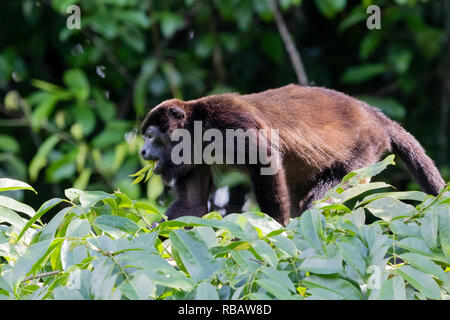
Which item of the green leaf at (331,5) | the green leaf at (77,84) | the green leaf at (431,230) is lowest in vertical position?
the green leaf at (431,230)

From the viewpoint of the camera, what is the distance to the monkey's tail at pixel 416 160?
3932 mm

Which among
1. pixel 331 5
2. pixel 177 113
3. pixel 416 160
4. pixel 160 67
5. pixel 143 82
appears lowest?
pixel 416 160

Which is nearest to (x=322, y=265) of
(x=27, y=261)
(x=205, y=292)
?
(x=205, y=292)

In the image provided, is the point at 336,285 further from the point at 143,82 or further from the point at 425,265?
the point at 143,82

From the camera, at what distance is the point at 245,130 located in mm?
3814

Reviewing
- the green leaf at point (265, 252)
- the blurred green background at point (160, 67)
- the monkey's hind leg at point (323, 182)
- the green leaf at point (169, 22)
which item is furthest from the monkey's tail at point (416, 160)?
the green leaf at point (169, 22)

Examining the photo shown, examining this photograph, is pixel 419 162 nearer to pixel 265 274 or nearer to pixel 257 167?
pixel 257 167

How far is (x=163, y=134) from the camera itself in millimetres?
4266

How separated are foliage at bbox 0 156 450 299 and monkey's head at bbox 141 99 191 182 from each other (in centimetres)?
230

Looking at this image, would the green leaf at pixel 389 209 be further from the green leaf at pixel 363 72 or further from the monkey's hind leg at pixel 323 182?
the green leaf at pixel 363 72

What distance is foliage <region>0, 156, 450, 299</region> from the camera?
1554 millimetres

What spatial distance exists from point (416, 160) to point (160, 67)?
378 cm

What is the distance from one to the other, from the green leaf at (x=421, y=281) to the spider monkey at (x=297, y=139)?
2156 mm

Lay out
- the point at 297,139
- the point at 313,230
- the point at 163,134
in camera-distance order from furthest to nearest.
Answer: the point at 163,134
the point at 297,139
the point at 313,230
